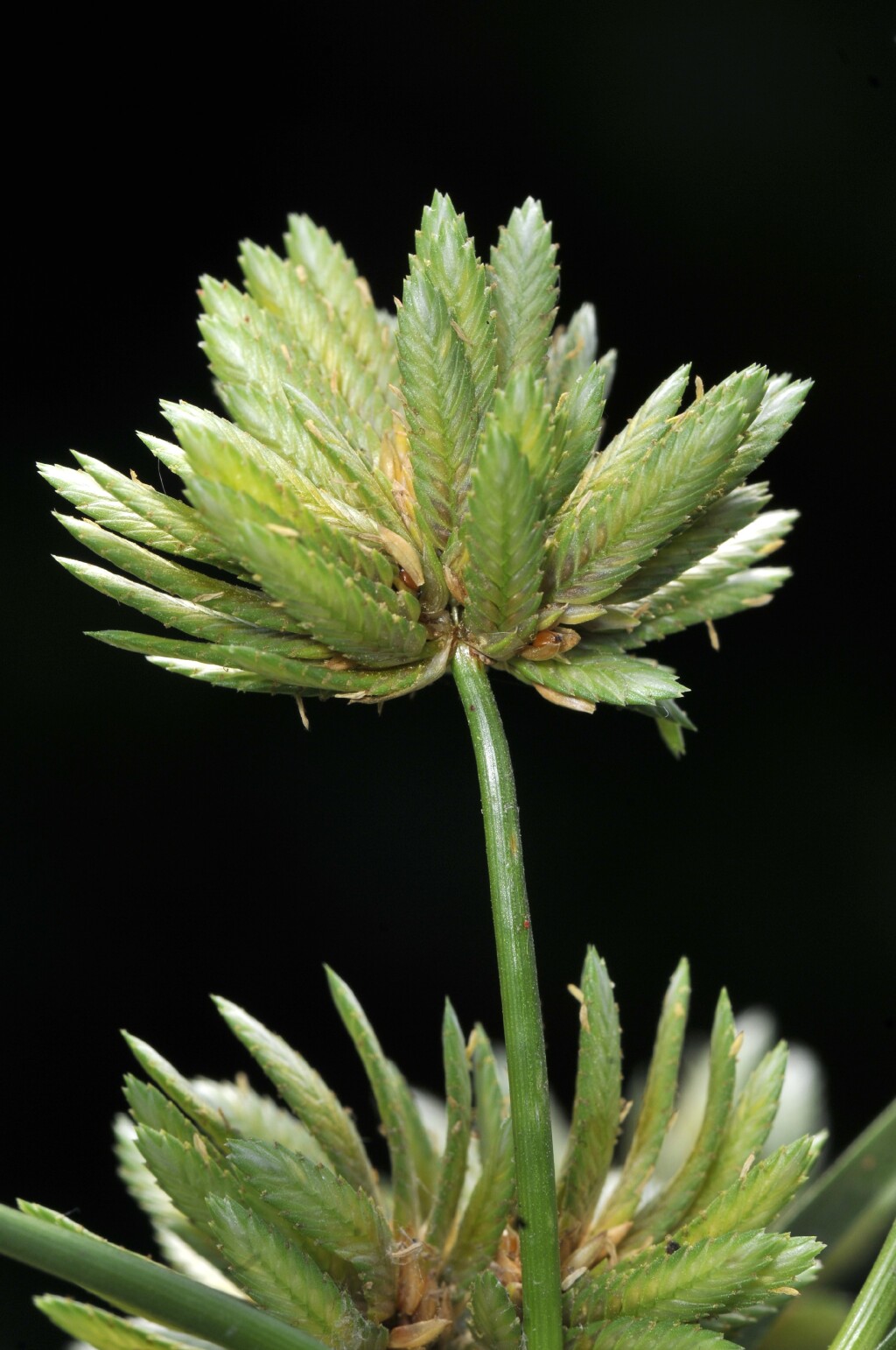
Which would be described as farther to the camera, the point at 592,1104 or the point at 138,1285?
the point at 592,1104

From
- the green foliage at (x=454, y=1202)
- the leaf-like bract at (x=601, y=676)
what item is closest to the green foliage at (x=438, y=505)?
the leaf-like bract at (x=601, y=676)

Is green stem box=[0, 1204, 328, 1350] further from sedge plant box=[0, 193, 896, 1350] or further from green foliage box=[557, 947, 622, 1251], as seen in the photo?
green foliage box=[557, 947, 622, 1251]

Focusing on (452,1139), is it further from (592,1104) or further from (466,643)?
(466,643)

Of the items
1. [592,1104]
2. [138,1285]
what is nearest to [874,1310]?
[592,1104]

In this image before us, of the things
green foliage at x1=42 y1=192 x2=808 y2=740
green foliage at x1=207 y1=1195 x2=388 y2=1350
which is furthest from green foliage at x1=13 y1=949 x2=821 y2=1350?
green foliage at x1=42 y1=192 x2=808 y2=740

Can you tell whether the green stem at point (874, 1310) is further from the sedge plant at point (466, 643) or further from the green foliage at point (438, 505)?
the green foliage at point (438, 505)
